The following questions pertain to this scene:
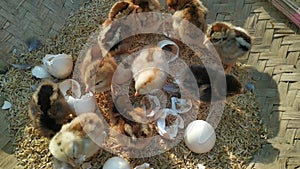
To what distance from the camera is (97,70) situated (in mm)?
2613

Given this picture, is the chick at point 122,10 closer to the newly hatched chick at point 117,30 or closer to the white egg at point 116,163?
the newly hatched chick at point 117,30

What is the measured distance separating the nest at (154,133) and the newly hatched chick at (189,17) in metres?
0.16

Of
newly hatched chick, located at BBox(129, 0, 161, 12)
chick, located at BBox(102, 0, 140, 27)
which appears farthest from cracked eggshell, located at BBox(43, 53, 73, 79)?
newly hatched chick, located at BBox(129, 0, 161, 12)

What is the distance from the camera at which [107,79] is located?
266 cm

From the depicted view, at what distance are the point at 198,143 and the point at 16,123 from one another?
981 mm

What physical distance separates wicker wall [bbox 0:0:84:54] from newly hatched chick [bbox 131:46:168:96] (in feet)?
2.09

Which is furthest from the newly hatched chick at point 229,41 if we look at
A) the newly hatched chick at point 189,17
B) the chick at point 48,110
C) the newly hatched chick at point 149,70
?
the chick at point 48,110

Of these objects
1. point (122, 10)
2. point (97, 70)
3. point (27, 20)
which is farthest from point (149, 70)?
point (27, 20)

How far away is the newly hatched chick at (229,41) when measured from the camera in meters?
2.70

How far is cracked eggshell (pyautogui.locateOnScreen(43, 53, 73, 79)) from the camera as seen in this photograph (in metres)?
2.74

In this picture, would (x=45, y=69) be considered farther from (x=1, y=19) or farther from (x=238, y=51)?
(x=238, y=51)

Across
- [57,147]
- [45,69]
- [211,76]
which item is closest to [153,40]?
[211,76]

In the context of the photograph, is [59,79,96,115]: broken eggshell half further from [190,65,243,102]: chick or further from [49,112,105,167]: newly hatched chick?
[190,65,243,102]: chick

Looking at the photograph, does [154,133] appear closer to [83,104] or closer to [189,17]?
[83,104]
